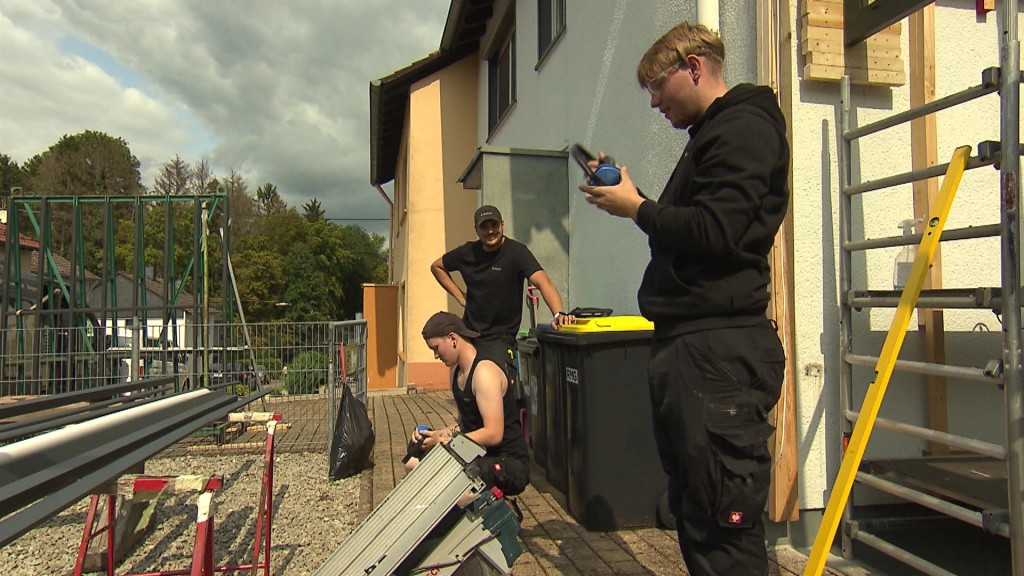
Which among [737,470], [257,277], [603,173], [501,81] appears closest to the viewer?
[737,470]

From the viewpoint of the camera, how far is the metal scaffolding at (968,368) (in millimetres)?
2377

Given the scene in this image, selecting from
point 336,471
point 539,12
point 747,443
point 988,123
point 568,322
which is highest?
point 539,12

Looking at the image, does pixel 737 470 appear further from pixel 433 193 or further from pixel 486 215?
pixel 433 193

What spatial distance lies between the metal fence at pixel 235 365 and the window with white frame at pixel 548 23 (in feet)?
12.4

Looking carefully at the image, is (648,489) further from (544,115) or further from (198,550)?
(544,115)

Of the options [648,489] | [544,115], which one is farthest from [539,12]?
[648,489]

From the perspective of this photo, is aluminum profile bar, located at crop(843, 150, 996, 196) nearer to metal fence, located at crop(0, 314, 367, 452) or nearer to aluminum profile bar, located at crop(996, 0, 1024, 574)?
aluminum profile bar, located at crop(996, 0, 1024, 574)

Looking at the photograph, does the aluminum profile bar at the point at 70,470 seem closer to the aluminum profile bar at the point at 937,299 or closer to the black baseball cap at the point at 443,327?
the black baseball cap at the point at 443,327

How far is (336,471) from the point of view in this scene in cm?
537

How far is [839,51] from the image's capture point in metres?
3.46

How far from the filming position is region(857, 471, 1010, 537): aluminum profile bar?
8.14 ft

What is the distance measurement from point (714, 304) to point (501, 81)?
9.87 metres

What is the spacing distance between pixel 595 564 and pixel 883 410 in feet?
5.57

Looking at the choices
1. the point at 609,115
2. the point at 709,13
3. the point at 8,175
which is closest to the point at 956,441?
the point at 709,13
